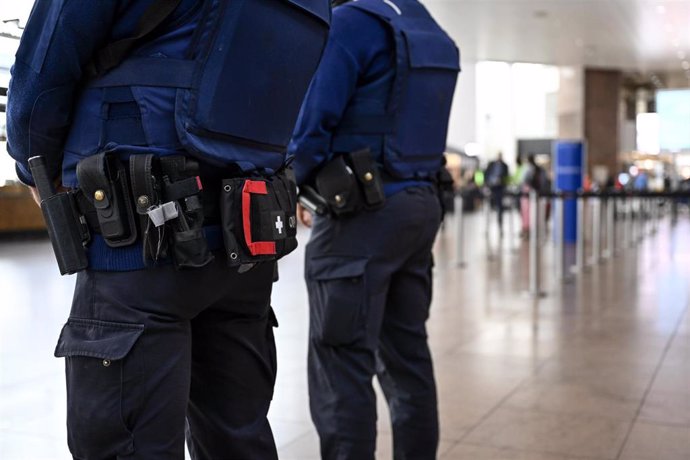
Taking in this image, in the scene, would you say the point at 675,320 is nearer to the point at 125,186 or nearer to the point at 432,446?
the point at 432,446

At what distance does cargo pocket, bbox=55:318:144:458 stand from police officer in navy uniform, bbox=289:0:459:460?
0.93 meters

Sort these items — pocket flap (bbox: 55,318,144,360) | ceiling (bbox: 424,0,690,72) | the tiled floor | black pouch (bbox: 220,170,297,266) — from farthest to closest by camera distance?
1. ceiling (bbox: 424,0,690,72)
2. the tiled floor
3. black pouch (bbox: 220,170,297,266)
4. pocket flap (bbox: 55,318,144,360)

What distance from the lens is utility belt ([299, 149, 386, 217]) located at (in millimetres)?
2309

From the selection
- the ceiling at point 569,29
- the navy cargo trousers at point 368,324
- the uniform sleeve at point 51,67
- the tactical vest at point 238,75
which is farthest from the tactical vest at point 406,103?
the ceiling at point 569,29

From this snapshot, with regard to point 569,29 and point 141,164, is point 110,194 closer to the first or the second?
point 141,164

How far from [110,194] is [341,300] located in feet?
3.23

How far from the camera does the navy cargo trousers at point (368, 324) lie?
2326 millimetres

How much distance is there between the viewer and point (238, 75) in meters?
1.56

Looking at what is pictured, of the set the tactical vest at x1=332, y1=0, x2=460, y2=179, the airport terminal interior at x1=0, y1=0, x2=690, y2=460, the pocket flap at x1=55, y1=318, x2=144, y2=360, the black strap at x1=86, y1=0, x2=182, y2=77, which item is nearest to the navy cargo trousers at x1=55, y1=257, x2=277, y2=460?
the pocket flap at x1=55, y1=318, x2=144, y2=360

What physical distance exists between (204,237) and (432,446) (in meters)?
1.30

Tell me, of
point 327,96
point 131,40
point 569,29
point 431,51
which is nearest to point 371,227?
point 327,96

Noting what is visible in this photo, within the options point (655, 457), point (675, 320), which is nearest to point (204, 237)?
point (655, 457)

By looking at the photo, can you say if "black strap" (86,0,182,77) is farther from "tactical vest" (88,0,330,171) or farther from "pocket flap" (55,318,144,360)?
"pocket flap" (55,318,144,360)

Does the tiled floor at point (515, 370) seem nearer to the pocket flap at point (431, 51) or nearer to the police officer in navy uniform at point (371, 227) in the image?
the police officer in navy uniform at point (371, 227)
